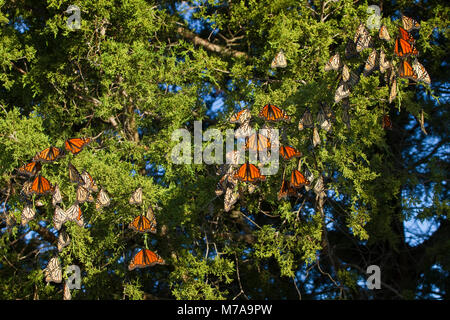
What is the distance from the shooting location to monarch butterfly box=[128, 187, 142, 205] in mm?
6781

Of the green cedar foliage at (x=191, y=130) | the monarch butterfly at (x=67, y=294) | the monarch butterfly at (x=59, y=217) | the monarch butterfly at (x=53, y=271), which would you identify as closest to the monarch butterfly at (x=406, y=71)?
the green cedar foliage at (x=191, y=130)

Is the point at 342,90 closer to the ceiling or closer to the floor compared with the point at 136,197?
closer to the ceiling

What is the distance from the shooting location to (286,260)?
7727 millimetres

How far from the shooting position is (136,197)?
681 centimetres

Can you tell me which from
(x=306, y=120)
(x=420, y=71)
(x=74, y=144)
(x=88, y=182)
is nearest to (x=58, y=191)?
(x=88, y=182)

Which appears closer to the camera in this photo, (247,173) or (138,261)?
(247,173)

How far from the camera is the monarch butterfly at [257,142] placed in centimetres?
620

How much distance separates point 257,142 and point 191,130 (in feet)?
8.02

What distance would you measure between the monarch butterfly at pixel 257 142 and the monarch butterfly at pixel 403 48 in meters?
1.67

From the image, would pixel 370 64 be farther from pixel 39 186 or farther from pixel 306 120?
pixel 39 186

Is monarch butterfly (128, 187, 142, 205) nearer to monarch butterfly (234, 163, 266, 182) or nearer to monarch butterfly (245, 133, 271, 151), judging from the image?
monarch butterfly (234, 163, 266, 182)

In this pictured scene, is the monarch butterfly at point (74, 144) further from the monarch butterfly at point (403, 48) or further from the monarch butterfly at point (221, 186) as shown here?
the monarch butterfly at point (403, 48)

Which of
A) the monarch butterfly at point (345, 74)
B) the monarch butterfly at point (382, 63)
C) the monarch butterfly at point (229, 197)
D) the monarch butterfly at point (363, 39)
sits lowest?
the monarch butterfly at point (229, 197)

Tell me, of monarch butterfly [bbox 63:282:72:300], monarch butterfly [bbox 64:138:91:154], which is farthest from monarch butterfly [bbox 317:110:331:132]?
monarch butterfly [bbox 63:282:72:300]
